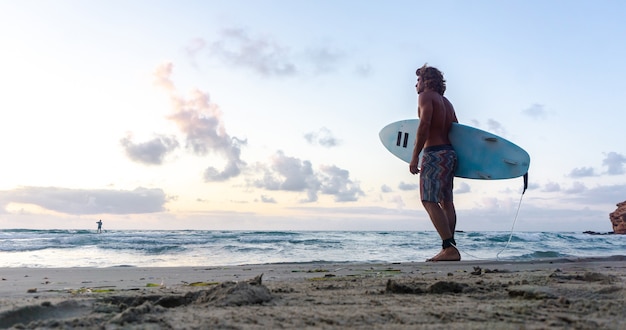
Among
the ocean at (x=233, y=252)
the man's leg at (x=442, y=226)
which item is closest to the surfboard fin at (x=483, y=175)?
the man's leg at (x=442, y=226)

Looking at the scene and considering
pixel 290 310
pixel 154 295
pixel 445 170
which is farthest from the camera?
pixel 445 170

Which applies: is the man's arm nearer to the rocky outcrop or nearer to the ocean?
the ocean

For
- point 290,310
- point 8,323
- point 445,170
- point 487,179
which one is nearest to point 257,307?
point 290,310

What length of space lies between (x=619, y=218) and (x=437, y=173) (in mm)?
42439

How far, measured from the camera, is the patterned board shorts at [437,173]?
5328 millimetres

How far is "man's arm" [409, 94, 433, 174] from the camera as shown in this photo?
5387 mm

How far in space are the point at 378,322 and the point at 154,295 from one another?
1.14m

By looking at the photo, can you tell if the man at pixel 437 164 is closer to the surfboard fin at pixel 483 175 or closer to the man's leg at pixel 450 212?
the man's leg at pixel 450 212

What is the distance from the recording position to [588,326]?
5.04 ft

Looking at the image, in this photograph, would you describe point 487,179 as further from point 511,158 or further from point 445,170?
point 445,170

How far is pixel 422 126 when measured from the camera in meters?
5.41

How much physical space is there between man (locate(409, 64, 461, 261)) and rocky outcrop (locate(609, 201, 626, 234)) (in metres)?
41.1

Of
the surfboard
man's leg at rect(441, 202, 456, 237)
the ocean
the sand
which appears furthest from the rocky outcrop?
the sand

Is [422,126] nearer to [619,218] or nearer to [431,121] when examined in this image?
[431,121]
